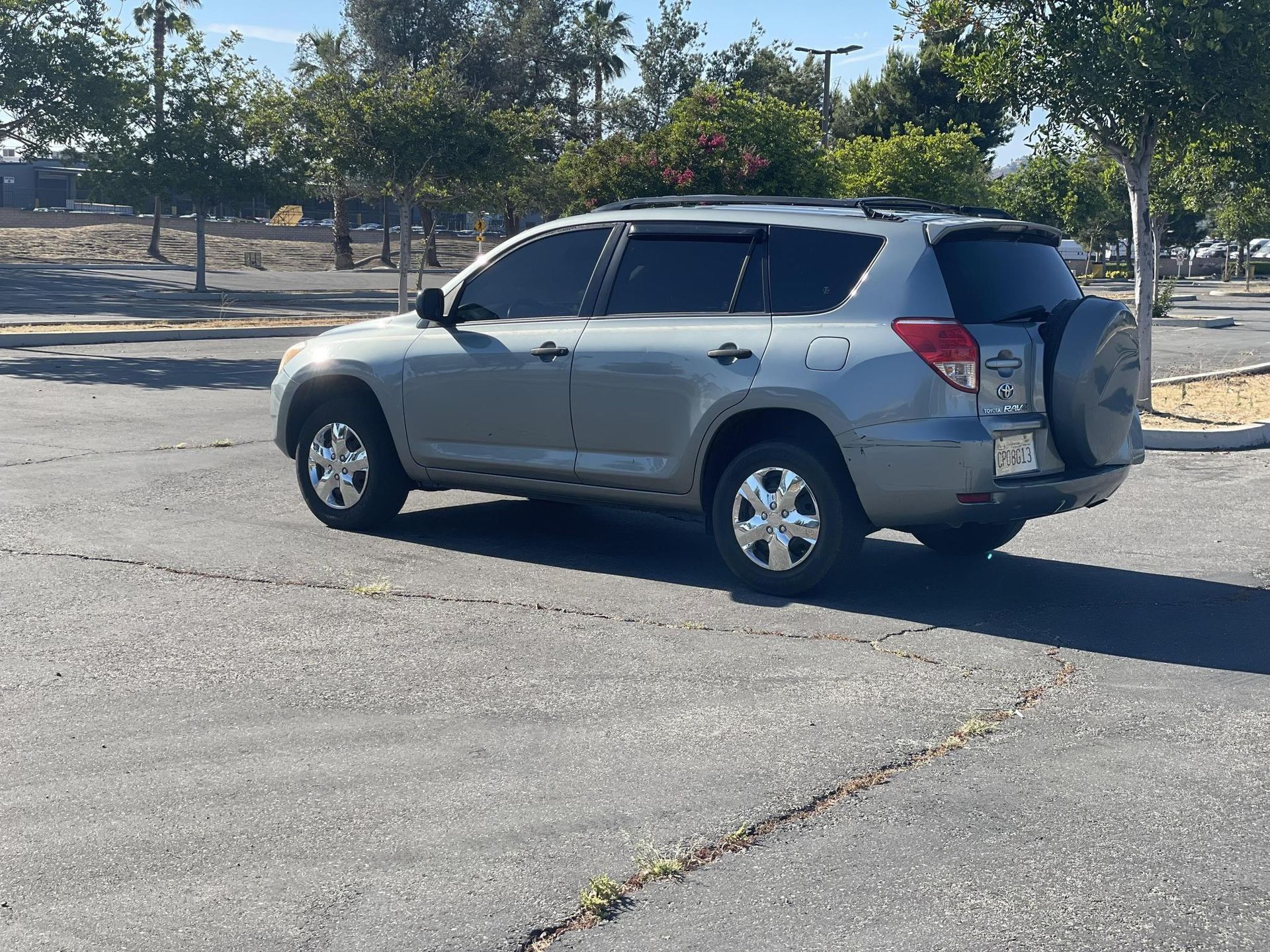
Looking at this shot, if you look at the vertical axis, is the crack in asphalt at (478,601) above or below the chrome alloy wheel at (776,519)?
below

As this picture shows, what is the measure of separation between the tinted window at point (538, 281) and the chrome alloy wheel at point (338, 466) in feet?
3.26

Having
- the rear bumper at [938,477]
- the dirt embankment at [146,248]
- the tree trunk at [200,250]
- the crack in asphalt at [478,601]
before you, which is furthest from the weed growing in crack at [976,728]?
the dirt embankment at [146,248]

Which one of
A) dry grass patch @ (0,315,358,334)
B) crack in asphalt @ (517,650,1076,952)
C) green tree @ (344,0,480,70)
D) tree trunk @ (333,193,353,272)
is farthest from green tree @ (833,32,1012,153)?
crack in asphalt @ (517,650,1076,952)

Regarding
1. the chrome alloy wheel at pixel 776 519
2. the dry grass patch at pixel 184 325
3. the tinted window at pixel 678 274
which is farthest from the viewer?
the dry grass patch at pixel 184 325

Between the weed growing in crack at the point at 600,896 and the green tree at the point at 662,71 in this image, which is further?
the green tree at the point at 662,71

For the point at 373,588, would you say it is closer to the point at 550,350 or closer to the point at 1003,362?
the point at 550,350

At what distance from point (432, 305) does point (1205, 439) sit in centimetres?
766

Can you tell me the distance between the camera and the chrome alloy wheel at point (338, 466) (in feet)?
27.4

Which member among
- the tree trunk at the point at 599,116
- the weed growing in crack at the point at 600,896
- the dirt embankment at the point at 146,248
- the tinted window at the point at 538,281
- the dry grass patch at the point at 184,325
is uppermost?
the tree trunk at the point at 599,116

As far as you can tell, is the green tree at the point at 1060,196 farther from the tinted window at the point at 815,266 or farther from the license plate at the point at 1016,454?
the license plate at the point at 1016,454

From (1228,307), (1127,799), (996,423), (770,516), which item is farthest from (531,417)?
(1228,307)

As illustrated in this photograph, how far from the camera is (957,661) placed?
Answer: 594 centimetres

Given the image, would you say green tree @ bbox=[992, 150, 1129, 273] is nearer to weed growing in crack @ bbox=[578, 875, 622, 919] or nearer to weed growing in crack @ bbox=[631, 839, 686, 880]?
weed growing in crack @ bbox=[631, 839, 686, 880]

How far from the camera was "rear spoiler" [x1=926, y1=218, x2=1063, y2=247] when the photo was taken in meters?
6.73
